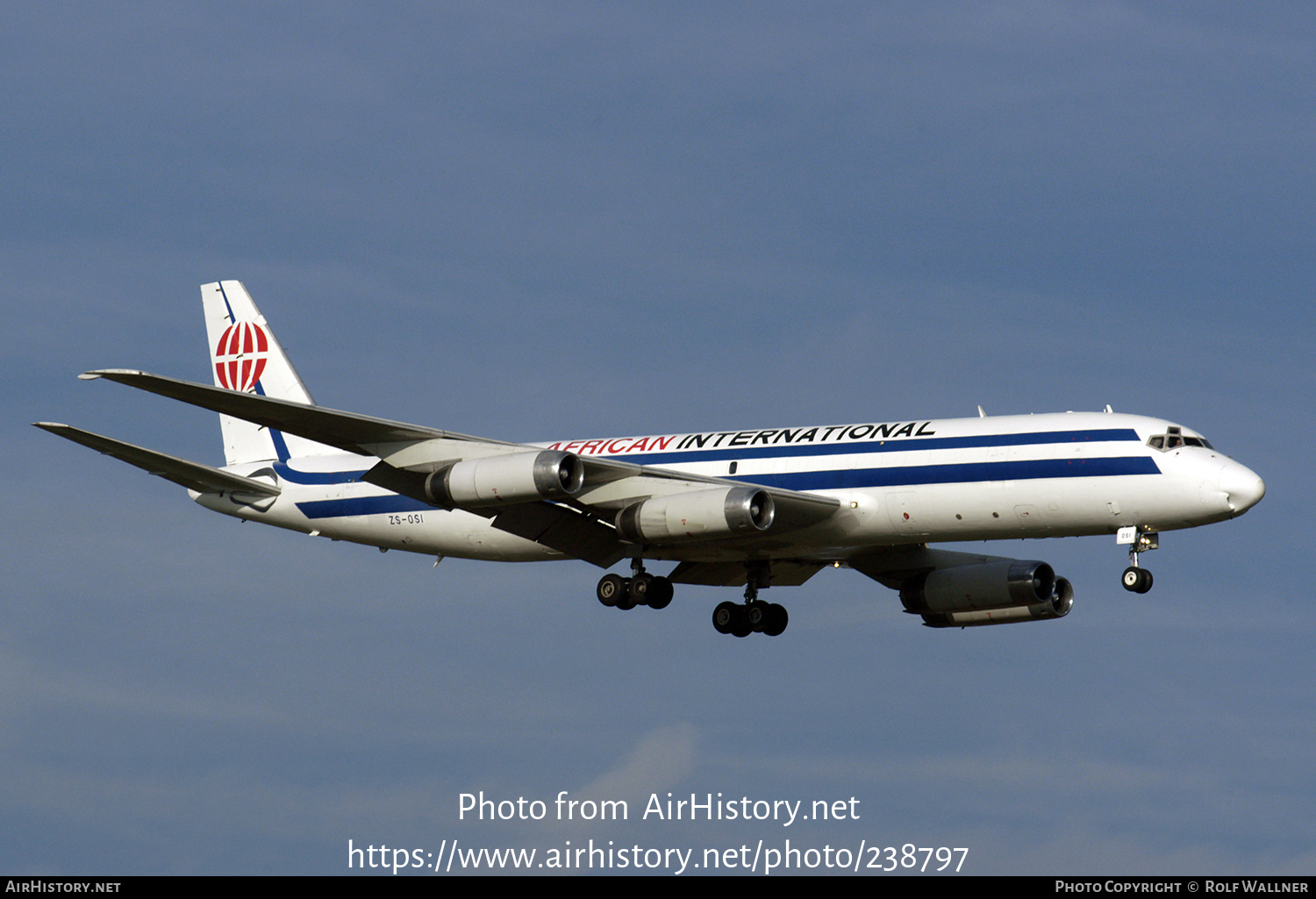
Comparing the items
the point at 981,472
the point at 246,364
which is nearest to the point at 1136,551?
the point at 981,472

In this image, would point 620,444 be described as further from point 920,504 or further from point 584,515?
point 920,504

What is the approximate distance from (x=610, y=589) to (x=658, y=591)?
1312mm

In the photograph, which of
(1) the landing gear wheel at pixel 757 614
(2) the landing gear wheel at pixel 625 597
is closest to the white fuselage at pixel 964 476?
(2) the landing gear wheel at pixel 625 597

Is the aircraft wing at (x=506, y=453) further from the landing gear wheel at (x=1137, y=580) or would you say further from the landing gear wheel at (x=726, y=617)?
the landing gear wheel at (x=1137, y=580)

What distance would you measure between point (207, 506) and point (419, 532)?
745 cm

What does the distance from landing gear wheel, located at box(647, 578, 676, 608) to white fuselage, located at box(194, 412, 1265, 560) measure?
32.5 inches

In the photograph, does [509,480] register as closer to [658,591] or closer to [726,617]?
[658,591]

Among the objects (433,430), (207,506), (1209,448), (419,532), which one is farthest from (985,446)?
(207,506)

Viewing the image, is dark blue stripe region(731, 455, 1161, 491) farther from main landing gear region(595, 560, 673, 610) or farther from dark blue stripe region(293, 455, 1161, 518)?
main landing gear region(595, 560, 673, 610)

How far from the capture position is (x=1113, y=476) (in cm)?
4094

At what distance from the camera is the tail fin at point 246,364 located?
5324cm

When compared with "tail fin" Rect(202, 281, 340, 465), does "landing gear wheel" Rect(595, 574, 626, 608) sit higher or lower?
lower

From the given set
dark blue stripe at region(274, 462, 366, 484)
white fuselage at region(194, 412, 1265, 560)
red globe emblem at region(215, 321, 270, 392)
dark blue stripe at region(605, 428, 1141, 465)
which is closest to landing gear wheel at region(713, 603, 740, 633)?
white fuselage at region(194, 412, 1265, 560)

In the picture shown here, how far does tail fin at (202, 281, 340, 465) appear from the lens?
175ft
